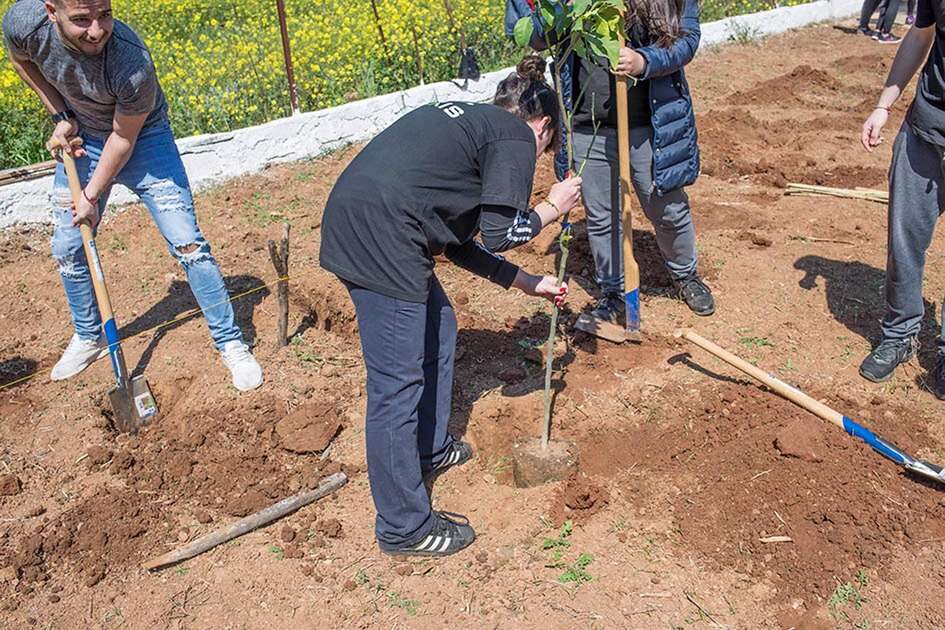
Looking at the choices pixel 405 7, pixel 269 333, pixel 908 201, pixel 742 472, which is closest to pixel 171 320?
pixel 269 333

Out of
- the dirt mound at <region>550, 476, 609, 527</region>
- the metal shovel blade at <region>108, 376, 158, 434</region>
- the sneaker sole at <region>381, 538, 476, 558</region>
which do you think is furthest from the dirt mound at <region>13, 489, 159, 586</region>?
the dirt mound at <region>550, 476, 609, 527</region>

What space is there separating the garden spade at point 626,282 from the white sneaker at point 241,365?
1.63 meters

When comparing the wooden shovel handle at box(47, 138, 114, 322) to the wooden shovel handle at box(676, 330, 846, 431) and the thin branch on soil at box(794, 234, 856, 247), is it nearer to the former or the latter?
the wooden shovel handle at box(676, 330, 846, 431)

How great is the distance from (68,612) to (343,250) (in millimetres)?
1626

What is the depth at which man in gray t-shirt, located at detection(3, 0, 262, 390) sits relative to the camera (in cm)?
354

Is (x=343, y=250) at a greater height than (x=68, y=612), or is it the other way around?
(x=343, y=250)

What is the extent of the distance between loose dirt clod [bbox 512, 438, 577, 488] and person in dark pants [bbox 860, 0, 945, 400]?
1.57 m

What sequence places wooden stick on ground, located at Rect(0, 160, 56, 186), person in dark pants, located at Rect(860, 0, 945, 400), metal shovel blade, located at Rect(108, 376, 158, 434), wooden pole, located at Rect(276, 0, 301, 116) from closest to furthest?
person in dark pants, located at Rect(860, 0, 945, 400) → metal shovel blade, located at Rect(108, 376, 158, 434) → wooden stick on ground, located at Rect(0, 160, 56, 186) → wooden pole, located at Rect(276, 0, 301, 116)

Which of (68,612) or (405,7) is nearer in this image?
(68,612)

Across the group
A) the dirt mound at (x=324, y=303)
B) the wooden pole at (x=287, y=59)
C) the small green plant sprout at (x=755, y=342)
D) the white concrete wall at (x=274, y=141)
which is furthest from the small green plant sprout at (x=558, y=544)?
the wooden pole at (x=287, y=59)

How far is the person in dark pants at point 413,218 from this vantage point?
109 inches

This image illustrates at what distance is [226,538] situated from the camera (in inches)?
128

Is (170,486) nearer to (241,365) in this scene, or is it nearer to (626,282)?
(241,365)

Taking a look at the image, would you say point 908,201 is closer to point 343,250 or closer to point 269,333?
point 343,250
